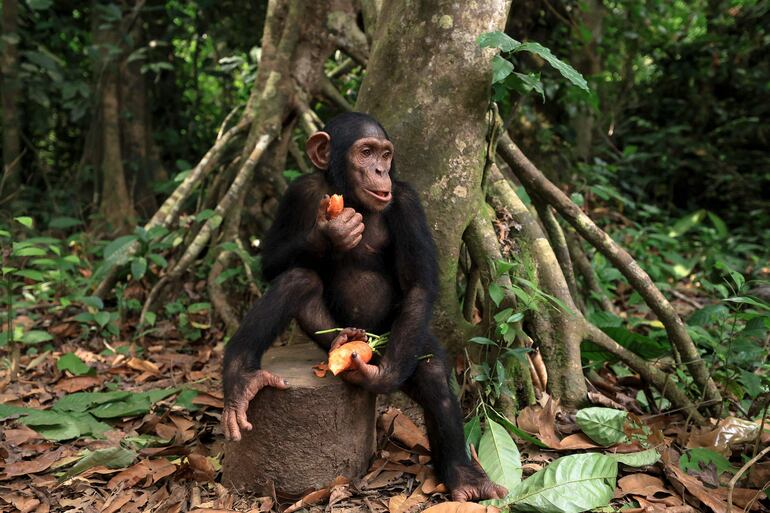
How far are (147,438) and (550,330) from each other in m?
2.39

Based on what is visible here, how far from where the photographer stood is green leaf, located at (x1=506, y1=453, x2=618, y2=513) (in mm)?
3029

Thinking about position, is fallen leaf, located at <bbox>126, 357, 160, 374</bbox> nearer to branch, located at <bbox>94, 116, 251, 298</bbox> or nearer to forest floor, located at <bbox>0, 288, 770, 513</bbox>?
forest floor, located at <bbox>0, 288, 770, 513</bbox>

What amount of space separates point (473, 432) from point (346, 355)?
0.84 m

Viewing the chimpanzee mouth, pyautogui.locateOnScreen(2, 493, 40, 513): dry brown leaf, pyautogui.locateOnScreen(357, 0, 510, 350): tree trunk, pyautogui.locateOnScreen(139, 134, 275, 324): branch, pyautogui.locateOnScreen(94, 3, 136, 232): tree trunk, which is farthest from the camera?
pyautogui.locateOnScreen(94, 3, 136, 232): tree trunk

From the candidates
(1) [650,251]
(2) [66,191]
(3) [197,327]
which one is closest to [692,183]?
(1) [650,251]

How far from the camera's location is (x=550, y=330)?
417cm

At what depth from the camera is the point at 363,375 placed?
3.23 metres

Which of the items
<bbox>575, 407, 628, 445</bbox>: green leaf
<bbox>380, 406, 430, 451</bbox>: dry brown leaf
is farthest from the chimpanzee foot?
<bbox>575, 407, 628, 445</bbox>: green leaf

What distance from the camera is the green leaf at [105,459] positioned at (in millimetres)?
3504

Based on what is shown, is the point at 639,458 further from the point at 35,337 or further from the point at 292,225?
the point at 35,337

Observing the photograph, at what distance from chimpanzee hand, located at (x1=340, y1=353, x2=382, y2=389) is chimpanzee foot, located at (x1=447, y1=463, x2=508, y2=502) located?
579 mm

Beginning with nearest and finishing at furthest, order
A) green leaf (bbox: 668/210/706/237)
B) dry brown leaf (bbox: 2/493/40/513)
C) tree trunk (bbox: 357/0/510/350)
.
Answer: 1. dry brown leaf (bbox: 2/493/40/513)
2. tree trunk (bbox: 357/0/510/350)
3. green leaf (bbox: 668/210/706/237)

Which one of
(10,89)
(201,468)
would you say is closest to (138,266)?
(201,468)

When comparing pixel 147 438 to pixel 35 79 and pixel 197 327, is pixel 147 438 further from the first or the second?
pixel 35 79
